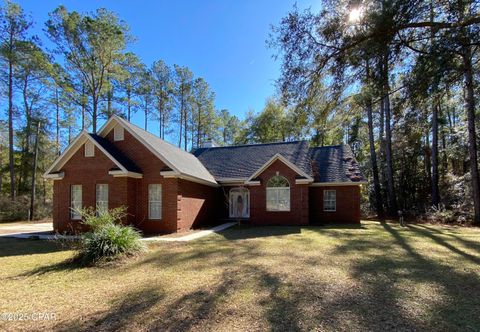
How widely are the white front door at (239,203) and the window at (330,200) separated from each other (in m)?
4.83

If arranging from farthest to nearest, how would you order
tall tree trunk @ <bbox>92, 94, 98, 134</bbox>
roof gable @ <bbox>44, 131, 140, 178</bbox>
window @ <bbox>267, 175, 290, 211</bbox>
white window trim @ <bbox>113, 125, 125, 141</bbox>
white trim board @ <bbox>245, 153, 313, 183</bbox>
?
tall tree trunk @ <bbox>92, 94, 98, 134</bbox>
window @ <bbox>267, 175, 290, 211</bbox>
white trim board @ <bbox>245, 153, 313, 183</bbox>
white window trim @ <bbox>113, 125, 125, 141</bbox>
roof gable @ <bbox>44, 131, 140, 178</bbox>

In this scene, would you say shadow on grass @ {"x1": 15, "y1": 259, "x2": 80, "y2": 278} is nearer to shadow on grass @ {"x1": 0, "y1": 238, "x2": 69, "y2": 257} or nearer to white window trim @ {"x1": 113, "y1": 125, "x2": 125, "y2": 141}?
shadow on grass @ {"x1": 0, "y1": 238, "x2": 69, "y2": 257}

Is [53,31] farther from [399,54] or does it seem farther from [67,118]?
[399,54]

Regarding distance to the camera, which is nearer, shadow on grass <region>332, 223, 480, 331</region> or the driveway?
shadow on grass <region>332, 223, 480, 331</region>

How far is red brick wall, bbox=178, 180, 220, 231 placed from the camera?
14.7 m

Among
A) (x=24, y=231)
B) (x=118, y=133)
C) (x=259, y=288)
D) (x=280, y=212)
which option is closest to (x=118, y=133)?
(x=118, y=133)

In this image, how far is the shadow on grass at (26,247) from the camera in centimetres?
1036

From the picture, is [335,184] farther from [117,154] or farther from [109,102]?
[109,102]

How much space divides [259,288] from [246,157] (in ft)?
50.9

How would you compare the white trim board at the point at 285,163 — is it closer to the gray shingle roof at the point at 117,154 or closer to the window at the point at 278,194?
the window at the point at 278,194

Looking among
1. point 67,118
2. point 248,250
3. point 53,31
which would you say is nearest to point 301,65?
point 248,250

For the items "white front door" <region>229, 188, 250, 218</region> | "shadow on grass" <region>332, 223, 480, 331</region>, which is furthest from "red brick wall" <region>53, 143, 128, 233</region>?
"shadow on grass" <region>332, 223, 480, 331</region>

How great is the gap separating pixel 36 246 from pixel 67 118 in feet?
79.0

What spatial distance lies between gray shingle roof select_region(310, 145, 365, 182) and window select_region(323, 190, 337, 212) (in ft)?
2.66
